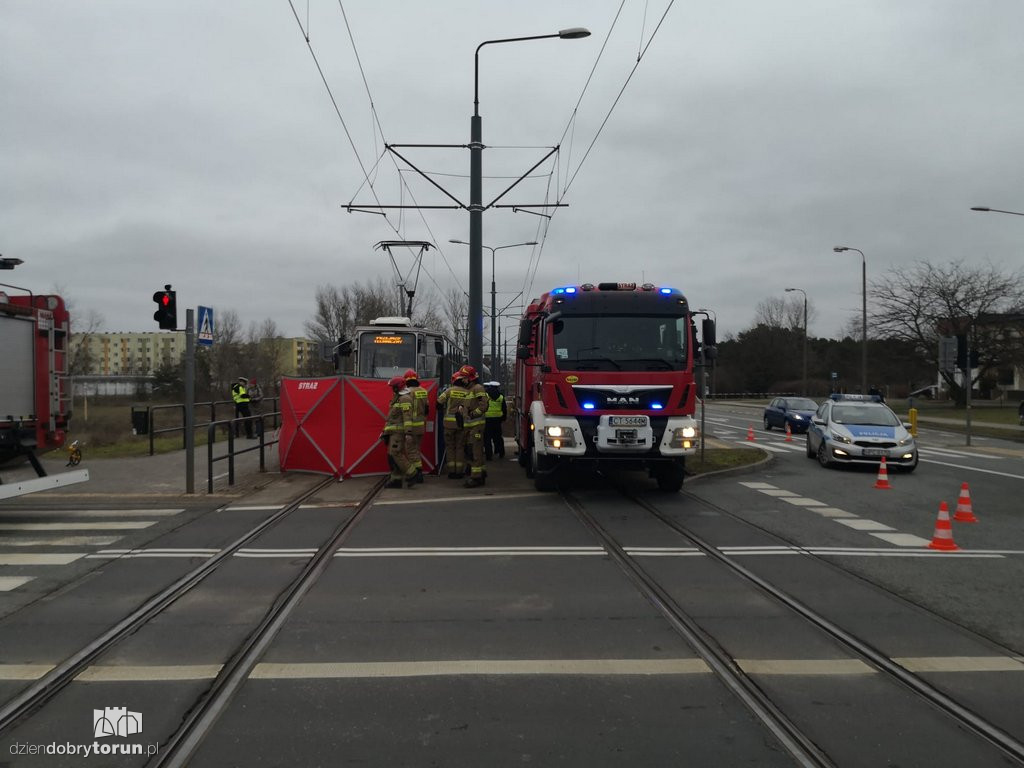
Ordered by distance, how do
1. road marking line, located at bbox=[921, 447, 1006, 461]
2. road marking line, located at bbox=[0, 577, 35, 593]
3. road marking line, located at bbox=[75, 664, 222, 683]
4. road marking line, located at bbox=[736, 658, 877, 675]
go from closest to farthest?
1. road marking line, located at bbox=[75, 664, 222, 683]
2. road marking line, located at bbox=[736, 658, 877, 675]
3. road marking line, located at bbox=[0, 577, 35, 593]
4. road marking line, located at bbox=[921, 447, 1006, 461]

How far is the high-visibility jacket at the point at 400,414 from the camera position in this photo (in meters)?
13.0

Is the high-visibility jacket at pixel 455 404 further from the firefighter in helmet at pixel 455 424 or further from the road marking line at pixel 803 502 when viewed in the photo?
the road marking line at pixel 803 502

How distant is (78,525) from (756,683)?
28.3 ft

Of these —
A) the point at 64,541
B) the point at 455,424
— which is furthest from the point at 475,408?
the point at 64,541

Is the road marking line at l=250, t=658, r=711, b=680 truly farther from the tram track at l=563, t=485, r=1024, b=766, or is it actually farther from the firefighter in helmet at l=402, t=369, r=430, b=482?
the firefighter in helmet at l=402, t=369, r=430, b=482

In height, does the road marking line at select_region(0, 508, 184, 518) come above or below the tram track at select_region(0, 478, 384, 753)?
below

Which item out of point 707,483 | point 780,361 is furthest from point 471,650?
point 780,361

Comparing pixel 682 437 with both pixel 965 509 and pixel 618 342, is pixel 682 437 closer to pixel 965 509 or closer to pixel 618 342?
pixel 618 342

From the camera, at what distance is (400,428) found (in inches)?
512

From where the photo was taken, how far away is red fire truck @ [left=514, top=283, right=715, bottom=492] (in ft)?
38.8

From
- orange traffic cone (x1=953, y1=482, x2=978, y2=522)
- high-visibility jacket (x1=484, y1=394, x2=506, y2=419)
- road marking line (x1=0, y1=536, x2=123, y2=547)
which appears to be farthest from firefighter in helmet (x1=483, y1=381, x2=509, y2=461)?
orange traffic cone (x1=953, y1=482, x2=978, y2=522)

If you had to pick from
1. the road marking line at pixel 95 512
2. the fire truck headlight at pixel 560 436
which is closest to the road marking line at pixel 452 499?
the fire truck headlight at pixel 560 436

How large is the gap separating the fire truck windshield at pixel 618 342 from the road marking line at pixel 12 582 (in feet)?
23.8

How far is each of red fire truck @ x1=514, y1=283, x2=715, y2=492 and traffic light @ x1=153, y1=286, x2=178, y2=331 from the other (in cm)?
567
